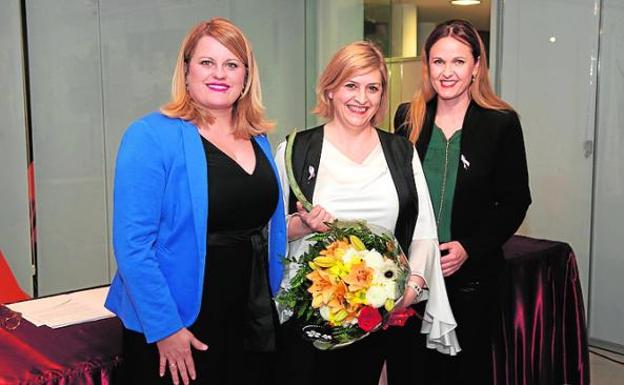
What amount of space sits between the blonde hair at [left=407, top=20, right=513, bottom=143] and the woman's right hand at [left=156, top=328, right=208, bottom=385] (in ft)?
3.62

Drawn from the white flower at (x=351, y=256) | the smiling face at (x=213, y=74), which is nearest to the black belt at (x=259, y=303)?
the white flower at (x=351, y=256)

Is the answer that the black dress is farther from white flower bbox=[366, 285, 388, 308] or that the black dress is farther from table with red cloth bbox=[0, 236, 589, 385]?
table with red cloth bbox=[0, 236, 589, 385]

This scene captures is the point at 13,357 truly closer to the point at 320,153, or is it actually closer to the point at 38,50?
the point at 320,153

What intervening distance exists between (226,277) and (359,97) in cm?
67

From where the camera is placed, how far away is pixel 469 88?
2.50 meters

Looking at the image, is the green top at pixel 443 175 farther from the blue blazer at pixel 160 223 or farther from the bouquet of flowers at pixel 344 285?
the blue blazer at pixel 160 223

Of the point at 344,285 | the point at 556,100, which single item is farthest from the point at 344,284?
the point at 556,100

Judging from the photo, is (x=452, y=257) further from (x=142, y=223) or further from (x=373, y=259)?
(x=142, y=223)

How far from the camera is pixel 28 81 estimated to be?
432 centimetres

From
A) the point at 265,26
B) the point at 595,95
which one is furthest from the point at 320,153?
the point at 265,26

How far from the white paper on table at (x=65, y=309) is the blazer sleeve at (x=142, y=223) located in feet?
2.14

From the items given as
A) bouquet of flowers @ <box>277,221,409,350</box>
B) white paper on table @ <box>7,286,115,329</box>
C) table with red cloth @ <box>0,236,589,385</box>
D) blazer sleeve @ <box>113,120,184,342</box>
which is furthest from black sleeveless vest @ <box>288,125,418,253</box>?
white paper on table @ <box>7,286,115,329</box>

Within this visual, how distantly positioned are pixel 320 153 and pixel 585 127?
313 cm

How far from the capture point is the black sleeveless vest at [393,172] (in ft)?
7.06
